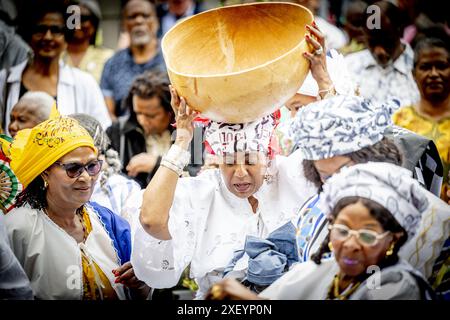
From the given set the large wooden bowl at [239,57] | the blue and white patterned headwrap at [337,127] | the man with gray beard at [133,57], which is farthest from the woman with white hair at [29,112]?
the blue and white patterned headwrap at [337,127]

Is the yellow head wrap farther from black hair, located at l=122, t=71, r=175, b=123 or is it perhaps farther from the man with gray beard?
the man with gray beard

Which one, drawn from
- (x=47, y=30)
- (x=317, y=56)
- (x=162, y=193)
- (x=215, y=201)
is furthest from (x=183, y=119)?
(x=47, y=30)

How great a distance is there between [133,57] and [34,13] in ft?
3.87

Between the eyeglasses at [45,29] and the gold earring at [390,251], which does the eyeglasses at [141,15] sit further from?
the gold earring at [390,251]

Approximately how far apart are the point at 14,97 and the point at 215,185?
5.43 ft

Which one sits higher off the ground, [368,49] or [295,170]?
[295,170]

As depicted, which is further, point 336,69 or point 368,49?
point 368,49

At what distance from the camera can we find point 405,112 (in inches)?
177

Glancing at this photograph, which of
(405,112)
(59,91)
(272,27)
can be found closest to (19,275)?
(272,27)

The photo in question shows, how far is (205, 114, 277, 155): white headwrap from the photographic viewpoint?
10.2 ft

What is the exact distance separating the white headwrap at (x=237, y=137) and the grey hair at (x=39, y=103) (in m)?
1.24

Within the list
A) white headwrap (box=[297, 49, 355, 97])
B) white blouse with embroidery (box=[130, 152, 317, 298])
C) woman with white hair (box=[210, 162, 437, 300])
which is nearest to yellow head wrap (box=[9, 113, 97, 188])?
white blouse with embroidery (box=[130, 152, 317, 298])

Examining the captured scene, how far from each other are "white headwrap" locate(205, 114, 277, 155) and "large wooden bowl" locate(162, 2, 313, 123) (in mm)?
90
